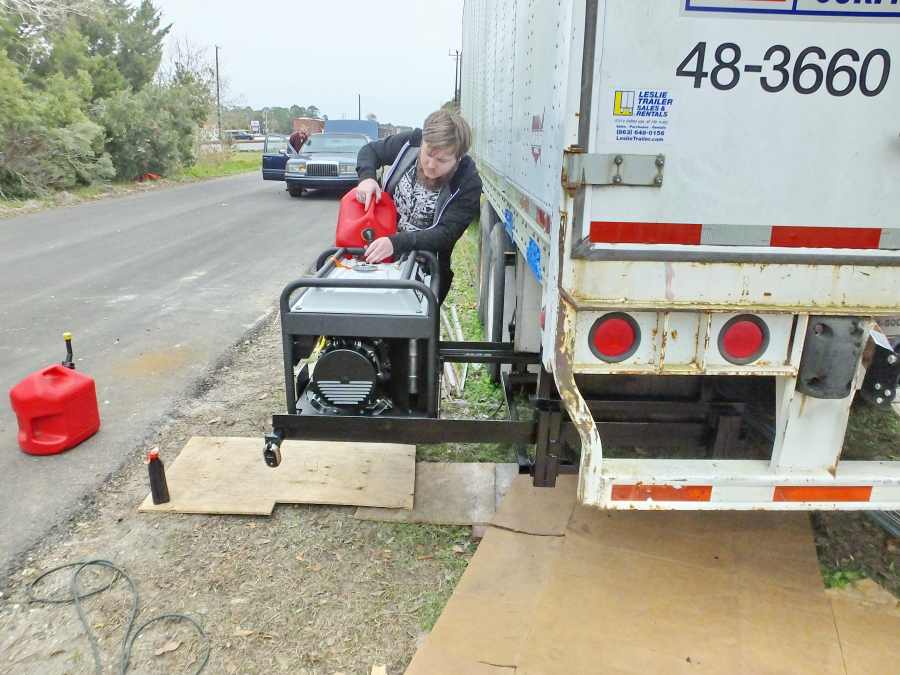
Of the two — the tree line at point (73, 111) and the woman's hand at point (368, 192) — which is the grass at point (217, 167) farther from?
the woman's hand at point (368, 192)

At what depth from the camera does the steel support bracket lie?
2213mm

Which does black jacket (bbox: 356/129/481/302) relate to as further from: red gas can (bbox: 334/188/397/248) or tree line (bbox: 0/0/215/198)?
tree line (bbox: 0/0/215/198)

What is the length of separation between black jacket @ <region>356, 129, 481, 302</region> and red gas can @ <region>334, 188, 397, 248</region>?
19 centimetres

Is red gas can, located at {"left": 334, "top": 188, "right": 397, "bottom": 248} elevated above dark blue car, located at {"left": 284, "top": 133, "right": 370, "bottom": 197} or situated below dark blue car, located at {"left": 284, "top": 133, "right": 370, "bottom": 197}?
above

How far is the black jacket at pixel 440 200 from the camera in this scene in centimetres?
376

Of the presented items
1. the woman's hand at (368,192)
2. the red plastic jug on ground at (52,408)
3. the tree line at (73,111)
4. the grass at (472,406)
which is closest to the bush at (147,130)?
the tree line at (73,111)

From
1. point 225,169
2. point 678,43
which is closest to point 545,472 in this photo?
point 678,43

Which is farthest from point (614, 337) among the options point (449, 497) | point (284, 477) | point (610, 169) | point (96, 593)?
point (96, 593)

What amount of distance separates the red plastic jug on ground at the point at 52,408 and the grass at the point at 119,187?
12.5 metres

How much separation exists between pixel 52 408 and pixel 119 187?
18.8 meters

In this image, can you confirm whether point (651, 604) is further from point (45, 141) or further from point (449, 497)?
point (45, 141)

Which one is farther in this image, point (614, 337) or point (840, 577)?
point (840, 577)

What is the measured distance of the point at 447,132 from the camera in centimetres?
369

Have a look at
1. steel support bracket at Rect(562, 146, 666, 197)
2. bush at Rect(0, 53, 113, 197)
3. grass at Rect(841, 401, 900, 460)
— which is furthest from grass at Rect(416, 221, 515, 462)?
bush at Rect(0, 53, 113, 197)
